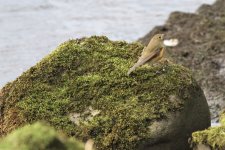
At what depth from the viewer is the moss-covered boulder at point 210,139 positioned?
668cm

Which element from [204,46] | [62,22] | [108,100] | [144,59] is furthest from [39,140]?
[62,22]

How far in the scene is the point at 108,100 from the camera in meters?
7.32

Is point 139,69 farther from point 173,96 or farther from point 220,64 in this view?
point 220,64

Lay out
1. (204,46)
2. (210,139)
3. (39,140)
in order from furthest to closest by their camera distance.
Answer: (204,46), (210,139), (39,140)

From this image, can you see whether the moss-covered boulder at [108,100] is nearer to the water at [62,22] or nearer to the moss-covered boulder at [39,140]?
the moss-covered boulder at [39,140]

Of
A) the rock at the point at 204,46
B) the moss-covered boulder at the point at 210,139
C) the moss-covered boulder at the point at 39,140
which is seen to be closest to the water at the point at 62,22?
the rock at the point at 204,46

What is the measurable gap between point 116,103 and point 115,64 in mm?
560

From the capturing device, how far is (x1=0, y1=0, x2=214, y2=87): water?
14.6 metres

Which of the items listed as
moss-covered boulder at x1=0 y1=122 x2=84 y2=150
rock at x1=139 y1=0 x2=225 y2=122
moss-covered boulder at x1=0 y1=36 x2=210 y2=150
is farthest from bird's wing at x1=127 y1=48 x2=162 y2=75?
moss-covered boulder at x1=0 y1=122 x2=84 y2=150

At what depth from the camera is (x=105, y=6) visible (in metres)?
18.0

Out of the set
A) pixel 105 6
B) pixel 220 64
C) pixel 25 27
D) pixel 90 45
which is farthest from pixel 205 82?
pixel 105 6

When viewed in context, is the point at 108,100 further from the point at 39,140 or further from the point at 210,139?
the point at 39,140

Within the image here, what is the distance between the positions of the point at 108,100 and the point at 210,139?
117 cm

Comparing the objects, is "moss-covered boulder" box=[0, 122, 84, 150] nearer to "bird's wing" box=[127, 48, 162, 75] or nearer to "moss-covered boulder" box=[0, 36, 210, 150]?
"moss-covered boulder" box=[0, 36, 210, 150]
